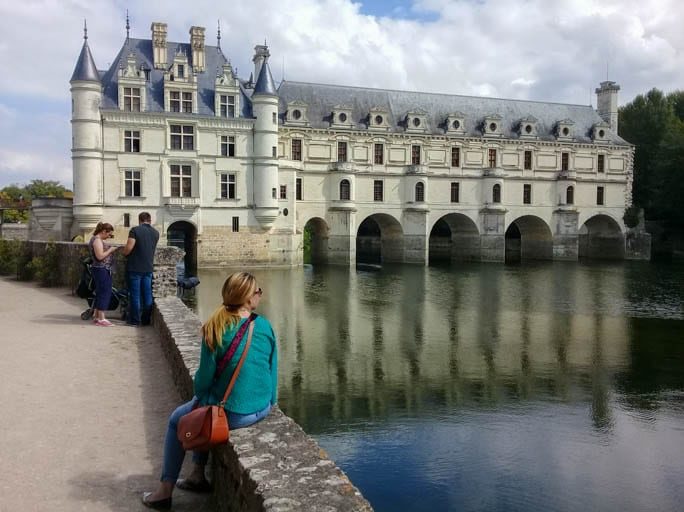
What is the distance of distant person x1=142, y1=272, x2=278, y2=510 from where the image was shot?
425 cm

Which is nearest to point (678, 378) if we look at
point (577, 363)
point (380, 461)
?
point (577, 363)

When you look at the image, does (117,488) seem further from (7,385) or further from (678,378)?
(678,378)

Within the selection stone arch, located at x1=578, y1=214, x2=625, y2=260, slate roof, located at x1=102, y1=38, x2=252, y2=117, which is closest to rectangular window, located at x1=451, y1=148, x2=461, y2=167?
stone arch, located at x1=578, y1=214, x2=625, y2=260

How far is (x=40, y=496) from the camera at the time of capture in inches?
169

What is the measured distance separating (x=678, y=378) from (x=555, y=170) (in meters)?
35.9

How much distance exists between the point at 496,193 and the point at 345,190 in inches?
440

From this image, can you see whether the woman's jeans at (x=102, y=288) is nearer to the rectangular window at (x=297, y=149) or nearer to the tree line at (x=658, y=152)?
the rectangular window at (x=297, y=149)

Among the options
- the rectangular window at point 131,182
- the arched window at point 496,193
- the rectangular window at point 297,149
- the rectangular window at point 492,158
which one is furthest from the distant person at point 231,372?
the rectangular window at point 492,158

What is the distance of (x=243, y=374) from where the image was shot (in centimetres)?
429

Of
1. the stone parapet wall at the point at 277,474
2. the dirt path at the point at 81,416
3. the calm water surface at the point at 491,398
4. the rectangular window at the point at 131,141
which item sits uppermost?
the rectangular window at the point at 131,141

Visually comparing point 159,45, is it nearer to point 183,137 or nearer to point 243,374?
point 183,137

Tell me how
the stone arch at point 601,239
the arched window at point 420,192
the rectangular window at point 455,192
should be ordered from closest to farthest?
1. the arched window at point 420,192
2. the rectangular window at point 455,192
3. the stone arch at point 601,239

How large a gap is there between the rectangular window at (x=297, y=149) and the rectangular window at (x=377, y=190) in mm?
5294

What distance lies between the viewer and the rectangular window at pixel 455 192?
43375 mm
